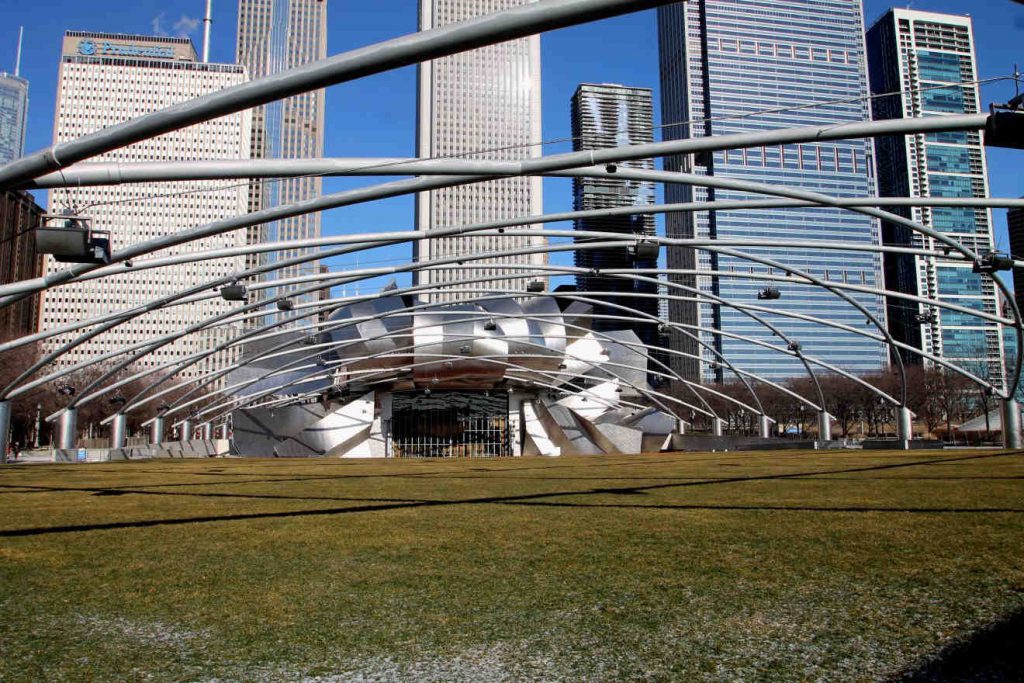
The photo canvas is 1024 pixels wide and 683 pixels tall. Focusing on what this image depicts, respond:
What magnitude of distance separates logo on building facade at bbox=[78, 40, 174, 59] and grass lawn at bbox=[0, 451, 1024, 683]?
208m

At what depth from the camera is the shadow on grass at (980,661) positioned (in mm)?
4047

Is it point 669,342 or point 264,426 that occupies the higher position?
point 669,342

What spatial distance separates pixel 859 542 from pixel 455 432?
61203 mm

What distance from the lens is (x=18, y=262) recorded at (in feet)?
358

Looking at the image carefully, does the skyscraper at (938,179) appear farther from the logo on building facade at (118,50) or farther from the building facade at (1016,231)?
the logo on building facade at (118,50)

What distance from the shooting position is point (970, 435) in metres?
62.8

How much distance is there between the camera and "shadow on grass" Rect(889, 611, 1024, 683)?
4.05 meters

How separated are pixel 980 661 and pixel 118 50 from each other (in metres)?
220

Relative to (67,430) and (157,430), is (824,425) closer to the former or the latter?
(157,430)

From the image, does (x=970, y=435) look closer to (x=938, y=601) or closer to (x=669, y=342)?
(x=938, y=601)

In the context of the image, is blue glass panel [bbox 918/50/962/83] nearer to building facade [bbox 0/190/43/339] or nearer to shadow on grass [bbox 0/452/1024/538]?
building facade [bbox 0/190/43/339]

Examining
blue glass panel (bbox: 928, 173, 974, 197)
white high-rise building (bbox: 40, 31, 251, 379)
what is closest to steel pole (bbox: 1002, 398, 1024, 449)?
white high-rise building (bbox: 40, 31, 251, 379)

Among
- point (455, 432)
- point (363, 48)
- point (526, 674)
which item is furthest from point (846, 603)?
point (455, 432)

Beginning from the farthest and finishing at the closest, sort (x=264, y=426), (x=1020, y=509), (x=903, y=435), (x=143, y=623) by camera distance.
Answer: (x=264, y=426) → (x=903, y=435) → (x=1020, y=509) → (x=143, y=623)
